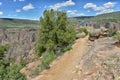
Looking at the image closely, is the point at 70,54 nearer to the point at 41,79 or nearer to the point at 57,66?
the point at 57,66

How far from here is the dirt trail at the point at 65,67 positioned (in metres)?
30.3

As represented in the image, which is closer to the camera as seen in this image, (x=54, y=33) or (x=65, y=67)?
(x=65, y=67)

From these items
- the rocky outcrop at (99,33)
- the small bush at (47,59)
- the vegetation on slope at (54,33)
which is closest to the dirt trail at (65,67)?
the small bush at (47,59)

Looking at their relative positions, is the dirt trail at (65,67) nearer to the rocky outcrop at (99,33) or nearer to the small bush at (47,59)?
the small bush at (47,59)

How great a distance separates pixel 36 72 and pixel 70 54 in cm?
822

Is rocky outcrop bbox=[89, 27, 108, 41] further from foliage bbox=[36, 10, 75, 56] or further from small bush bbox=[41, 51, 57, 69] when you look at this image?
small bush bbox=[41, 51, 57, 69]

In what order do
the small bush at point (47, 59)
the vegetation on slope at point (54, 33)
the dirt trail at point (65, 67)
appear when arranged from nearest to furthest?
the dirt trail at point (65, 67) → the small bush at point (47, 59) → the vegetation on slope at point (54, 33)

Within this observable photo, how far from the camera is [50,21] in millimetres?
46250

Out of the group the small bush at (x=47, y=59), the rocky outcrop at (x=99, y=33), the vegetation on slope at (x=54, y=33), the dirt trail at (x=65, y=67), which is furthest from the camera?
the vegetation on slope at (x=54, y=33)

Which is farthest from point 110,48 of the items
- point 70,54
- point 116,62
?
point 70,54

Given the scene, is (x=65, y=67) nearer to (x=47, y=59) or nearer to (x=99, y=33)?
(x=47, y=59)

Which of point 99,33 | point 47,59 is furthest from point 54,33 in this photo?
point 47,59

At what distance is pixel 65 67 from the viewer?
112 feet

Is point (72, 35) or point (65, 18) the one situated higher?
point (65, 18)
